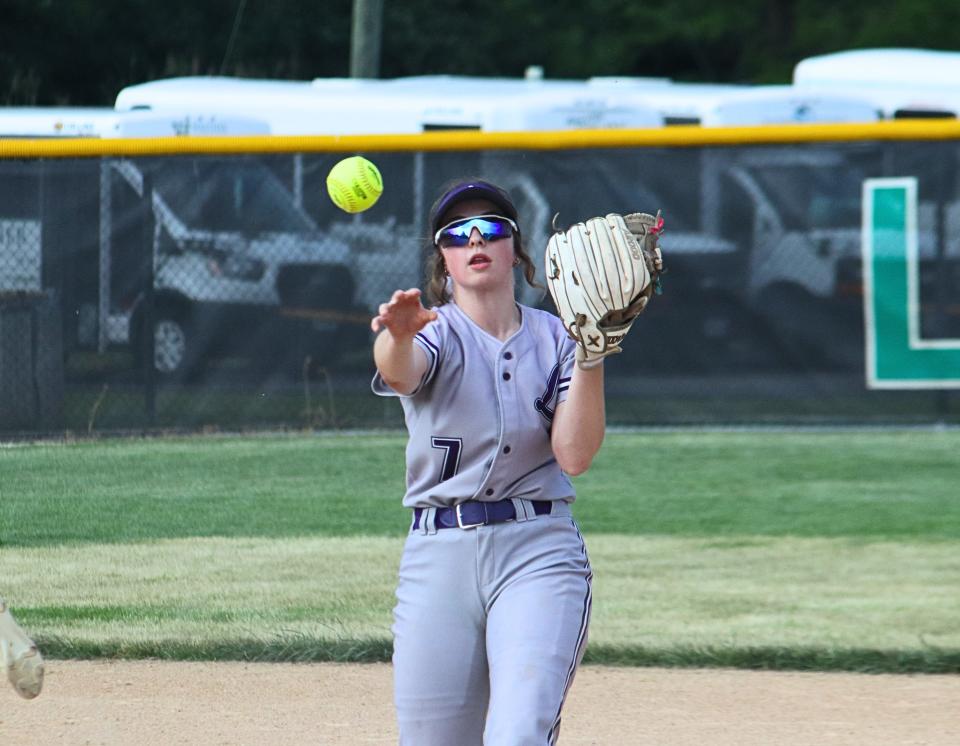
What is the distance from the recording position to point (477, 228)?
10.2 ft

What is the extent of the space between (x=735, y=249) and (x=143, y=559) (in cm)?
346

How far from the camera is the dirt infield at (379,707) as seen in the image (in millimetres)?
4316

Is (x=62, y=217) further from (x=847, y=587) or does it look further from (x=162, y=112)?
(x=162, y=112)

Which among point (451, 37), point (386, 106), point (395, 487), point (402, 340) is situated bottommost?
point (395, 487)

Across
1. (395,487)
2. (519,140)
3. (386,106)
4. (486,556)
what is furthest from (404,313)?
(386,106)

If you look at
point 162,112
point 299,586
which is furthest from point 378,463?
point 162,112

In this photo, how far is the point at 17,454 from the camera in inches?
234

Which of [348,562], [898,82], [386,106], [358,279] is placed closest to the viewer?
[348,562]

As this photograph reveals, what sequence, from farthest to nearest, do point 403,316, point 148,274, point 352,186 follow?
1. point 148,274
2. point 352,186
3. point 403,316

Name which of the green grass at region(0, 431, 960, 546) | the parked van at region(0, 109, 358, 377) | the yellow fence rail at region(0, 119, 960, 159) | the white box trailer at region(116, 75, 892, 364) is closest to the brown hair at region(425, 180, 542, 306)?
the green grass at region(0, 431, 960, 546)

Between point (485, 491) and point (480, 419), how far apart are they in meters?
0.14

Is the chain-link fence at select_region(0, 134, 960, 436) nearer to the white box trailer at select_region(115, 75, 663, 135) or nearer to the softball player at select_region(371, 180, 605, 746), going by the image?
the softball player at select_region(371, 180, 605, 746)

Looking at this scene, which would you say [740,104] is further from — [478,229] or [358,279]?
[478,229]

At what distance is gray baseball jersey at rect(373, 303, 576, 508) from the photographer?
3072mm
